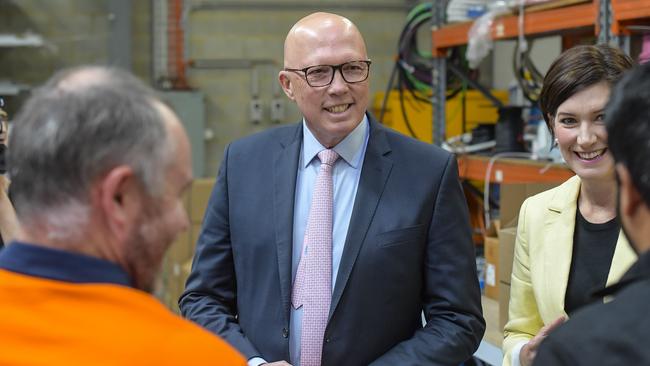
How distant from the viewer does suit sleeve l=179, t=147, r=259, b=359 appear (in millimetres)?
1740

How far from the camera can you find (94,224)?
91 cm

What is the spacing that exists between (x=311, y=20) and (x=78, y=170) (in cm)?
94

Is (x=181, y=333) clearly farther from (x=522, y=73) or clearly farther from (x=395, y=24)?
(x=395, y=24)

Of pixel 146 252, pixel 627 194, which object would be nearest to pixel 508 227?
pixel 627 194

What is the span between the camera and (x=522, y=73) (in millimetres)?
3588

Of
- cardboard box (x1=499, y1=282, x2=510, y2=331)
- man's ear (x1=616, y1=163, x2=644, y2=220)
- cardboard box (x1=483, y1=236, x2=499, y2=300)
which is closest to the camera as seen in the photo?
man's ear (x1=616, y1=163, x2=644, y2=220)

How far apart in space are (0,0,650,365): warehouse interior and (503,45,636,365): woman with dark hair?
1488mm

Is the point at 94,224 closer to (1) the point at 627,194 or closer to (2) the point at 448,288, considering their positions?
(1) the point at 627,194

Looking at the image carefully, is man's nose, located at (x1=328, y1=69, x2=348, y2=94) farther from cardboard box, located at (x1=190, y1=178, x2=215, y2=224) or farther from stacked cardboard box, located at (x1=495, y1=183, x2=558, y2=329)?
cardboard box, located at (x1=190, y1=178, x2=215, y2=224)

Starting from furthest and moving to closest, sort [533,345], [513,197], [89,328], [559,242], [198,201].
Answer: [198,201] → [513,197] → [559,242] → [533,345] → [89,328]

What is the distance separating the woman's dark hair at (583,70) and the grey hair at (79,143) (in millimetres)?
988

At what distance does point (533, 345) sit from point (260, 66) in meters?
4.05

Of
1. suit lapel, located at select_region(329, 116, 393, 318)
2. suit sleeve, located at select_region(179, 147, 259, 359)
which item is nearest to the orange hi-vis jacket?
suit lapel, located at select_region(329, 116, 393, 318)

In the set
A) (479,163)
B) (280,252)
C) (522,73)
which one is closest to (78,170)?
(280,252)
